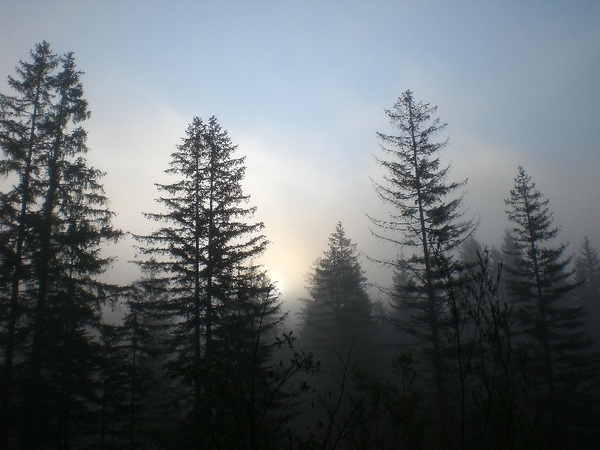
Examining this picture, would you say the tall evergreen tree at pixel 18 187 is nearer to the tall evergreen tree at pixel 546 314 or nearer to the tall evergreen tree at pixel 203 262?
the tall evergreen tree at pixel 203 262

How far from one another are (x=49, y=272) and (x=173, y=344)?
219 inches

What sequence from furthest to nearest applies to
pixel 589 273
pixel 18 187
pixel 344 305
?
pixel 589 273, pixel 344 305, pixel 18 187

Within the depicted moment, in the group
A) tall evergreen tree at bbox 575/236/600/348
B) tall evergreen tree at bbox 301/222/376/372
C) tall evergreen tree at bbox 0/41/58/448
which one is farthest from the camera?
tall evergreen tree at bbox 575/236/600/348

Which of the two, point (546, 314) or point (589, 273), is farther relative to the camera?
point (589, 273)

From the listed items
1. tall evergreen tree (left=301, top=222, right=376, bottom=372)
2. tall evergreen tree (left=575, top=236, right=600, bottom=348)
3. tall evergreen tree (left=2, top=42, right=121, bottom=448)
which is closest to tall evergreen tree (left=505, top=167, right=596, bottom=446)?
tall evergreen tree (left=301, top=222, right=376, bottom=372)

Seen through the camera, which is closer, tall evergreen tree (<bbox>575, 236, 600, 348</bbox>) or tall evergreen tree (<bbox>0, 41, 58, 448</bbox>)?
tall evergreen tree (<bbox>0, 41, 58, 448</bbox>)

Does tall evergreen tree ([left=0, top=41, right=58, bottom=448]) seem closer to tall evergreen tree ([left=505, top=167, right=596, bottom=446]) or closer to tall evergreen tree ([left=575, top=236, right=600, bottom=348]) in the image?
tall evergreen tree ([left=505, top=167, right=596, bottom=446])

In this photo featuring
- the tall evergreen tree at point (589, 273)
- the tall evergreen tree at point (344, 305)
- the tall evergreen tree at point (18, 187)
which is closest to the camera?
the tall evergreen tree at point (18, 187)

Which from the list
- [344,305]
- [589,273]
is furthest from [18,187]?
[589,273]

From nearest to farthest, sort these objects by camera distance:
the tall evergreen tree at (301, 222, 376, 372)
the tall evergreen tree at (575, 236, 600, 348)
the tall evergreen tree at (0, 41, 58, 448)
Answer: the tall evergreen tree at (0, 41, 58, 448) → the tall evergreen tree at (301, 222, 376, 372) → the tall evergreen tree at (575, 236, 600, 348)

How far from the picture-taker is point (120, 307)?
50.2 feet

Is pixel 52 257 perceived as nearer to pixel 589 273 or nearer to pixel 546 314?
pixel 546 314

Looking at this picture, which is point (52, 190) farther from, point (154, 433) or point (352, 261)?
point (352, 261)

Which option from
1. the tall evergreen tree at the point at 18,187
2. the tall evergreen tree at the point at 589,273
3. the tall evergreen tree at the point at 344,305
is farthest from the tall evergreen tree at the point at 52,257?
the tall evergreen tree at the point at 589,273
